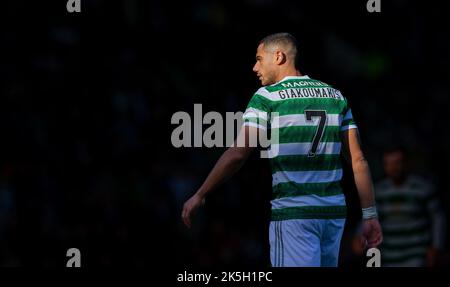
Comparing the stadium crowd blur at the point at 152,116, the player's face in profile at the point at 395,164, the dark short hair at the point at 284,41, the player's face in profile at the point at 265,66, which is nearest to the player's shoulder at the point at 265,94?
the player's face in profile at the point at 265,66

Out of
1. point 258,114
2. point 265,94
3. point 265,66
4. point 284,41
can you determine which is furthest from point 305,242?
point 284,41

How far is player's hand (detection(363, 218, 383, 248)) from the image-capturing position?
24.5 ft

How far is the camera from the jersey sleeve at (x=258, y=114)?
23.6 feet

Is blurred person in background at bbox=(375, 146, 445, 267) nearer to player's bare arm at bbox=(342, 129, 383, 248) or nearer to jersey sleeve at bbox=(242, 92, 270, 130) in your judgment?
player's bare arm at bbox=(342, 129, 383, 248)

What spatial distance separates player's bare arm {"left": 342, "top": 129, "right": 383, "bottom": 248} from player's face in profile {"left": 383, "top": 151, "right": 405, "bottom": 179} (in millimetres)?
3258

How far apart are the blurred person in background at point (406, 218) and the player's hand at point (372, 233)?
312cm

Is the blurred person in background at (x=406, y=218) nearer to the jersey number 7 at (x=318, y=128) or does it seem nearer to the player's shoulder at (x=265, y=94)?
the jersey number 7 at (x=318, y=128)

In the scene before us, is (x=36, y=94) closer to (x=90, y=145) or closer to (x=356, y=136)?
(x=90, y=145)

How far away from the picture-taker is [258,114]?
23.6 ft

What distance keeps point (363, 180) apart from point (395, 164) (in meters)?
3.40

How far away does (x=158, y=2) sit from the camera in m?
16.4

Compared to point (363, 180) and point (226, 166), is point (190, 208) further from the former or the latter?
point (363, 180)

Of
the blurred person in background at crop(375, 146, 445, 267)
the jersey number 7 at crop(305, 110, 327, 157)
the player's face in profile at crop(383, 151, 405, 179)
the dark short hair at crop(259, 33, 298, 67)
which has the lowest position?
the blurred person in background at crop(375, 146, 445, 267)

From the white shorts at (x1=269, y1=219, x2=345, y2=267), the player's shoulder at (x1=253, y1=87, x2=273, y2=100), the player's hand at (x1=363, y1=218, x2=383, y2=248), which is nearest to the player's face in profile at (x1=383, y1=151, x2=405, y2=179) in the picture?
the player's hand at (x1=363, y1=218, x2=383, y2=248)
